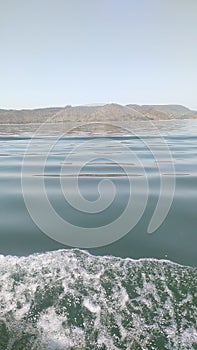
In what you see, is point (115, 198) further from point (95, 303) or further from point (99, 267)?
point (95, 303)

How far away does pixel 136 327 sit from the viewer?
2943 millimetres

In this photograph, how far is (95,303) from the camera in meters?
3.28

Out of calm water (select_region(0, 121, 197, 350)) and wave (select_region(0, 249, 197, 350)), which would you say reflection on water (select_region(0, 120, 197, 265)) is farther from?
wave (select_region(0, 249, 197, 350))

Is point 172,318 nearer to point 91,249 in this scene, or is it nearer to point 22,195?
point 91,249

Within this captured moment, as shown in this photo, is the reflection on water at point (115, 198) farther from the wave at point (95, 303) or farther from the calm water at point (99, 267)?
the wave at point (95, 303)

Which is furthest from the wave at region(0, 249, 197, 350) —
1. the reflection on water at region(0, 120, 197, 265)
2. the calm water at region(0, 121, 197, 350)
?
the reflection on water at region(0, 120, 197, 265)

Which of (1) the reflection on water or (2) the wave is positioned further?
(1) the reflection on water

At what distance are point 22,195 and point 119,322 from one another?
498 cm

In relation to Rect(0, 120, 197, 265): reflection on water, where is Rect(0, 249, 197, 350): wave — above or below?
below

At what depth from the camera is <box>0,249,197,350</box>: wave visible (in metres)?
2.80

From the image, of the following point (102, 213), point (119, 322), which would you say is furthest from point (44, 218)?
point (119, 322)

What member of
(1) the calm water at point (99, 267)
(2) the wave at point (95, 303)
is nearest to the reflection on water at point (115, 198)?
(1) the calm water at point (99, 267)

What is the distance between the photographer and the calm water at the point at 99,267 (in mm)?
2885

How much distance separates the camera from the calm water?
288 centimetres
